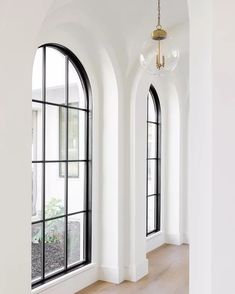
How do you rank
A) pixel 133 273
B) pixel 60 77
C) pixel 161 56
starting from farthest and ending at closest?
pixel 133 273
pixel 60 77
pixel 161 56

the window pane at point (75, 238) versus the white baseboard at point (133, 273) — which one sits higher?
the window pane at point (75, 238)

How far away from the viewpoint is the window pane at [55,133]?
3.80 m

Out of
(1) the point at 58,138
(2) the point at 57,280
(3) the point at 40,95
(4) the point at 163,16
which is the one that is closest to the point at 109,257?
(2) the point at 57,280

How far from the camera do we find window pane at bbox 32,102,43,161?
12.0 feet

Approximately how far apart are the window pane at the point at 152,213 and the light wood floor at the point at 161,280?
57cm

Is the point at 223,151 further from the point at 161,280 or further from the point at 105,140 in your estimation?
the point at 161,280

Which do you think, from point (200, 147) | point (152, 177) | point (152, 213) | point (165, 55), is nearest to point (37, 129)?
point (165, 55)

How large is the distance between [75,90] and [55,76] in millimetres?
381

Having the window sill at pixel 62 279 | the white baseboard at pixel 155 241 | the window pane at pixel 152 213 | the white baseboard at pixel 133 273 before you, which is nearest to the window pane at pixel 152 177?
the window pane at pixel 152 213

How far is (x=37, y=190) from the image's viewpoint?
12.1 feet

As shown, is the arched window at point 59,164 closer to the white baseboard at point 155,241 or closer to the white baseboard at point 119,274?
the white baseboard at point 119,274

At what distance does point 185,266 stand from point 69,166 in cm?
Answer: 239

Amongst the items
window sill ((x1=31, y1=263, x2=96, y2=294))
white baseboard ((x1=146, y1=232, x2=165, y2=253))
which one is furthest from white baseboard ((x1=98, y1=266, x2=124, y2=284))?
white baseboard ((x1=146, y1=232, x2=165, y2=253))

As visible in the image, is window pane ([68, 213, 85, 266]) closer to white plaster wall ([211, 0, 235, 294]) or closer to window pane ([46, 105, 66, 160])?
window pane ([46, 105, 66, 160])
